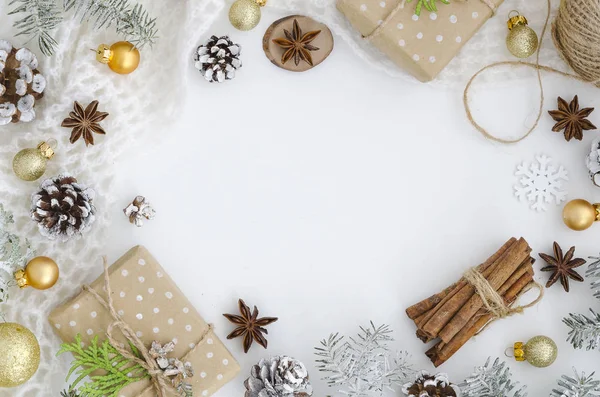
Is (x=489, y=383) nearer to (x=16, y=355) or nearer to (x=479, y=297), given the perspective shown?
(x=479, y=297)

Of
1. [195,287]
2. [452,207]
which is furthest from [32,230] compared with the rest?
[452,207]

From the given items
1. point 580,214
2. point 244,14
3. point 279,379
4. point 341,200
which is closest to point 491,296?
point 580,214

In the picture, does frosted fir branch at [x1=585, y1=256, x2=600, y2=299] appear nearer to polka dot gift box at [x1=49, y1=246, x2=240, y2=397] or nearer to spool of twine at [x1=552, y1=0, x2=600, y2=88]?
spool of twine at [x1=552, y1=0, x2=600, y2=88]

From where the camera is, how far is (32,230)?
5.30 ft

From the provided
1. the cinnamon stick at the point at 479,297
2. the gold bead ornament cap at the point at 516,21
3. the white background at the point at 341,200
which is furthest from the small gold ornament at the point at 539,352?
the gold bead ornament cap at the point at 516,21

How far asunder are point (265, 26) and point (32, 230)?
73 centimetres

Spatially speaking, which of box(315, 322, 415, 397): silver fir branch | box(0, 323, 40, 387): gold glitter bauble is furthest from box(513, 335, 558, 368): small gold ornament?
box(0, 323, 40, 387): gold glitter bauble

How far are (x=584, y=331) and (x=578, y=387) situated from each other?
128 millimetres

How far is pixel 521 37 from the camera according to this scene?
5.49 feet

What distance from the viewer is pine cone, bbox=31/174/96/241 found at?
1.54 meters

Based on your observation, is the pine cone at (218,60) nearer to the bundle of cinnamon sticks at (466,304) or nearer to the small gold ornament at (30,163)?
the small gold ornament at (30,163)

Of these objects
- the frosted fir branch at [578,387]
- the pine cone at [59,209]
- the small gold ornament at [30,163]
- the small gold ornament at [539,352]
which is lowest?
the frosted fir branch at [578,387]

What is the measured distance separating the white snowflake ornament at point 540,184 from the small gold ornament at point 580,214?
5 cm

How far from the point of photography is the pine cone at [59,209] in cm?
154
